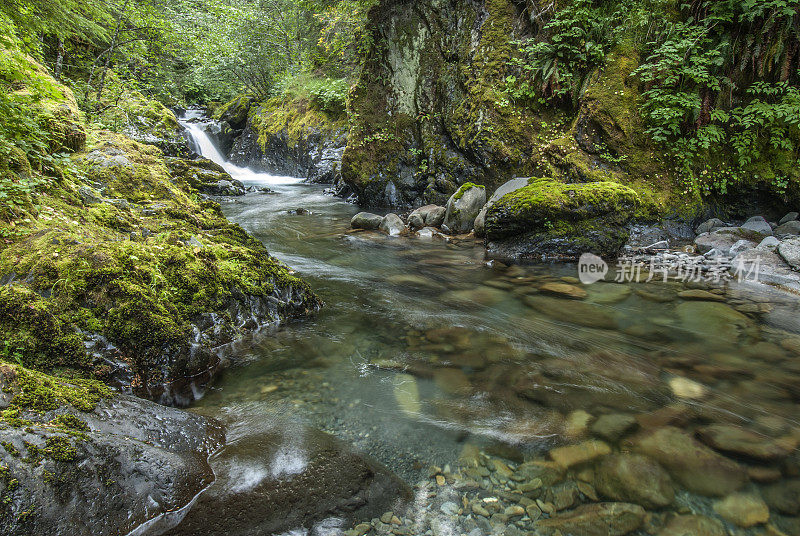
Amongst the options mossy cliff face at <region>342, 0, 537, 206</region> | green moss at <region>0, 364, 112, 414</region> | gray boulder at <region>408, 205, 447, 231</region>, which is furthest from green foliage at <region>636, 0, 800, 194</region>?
green moss at <region>0, 364, 112, 414</region>

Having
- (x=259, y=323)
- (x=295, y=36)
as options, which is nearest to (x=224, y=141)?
(x=295, y=36)

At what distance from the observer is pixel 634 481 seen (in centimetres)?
223

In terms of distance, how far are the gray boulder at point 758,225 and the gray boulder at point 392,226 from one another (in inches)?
279

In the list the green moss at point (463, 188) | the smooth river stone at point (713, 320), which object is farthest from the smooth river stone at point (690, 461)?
the green moss at point (463, 188)

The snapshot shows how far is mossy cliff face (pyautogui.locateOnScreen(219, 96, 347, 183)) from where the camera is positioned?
1955cm

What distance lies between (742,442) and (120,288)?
461 centimetres

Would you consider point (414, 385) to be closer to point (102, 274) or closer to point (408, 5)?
point (102, 274)

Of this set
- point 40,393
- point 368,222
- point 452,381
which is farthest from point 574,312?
point 368,222

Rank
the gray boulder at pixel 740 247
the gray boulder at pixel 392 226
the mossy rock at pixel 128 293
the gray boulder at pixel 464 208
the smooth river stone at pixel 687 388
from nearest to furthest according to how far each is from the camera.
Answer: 1. the mossy rock at pixel 128 293
2. the smooth river stone at pixel 687 388
3. the gray boulder at pixel 740 247
4. the gray boulder at pixel 464 208
5. the gray boulder at pixel 392 226

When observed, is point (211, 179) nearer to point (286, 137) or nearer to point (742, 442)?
point (286, 137)

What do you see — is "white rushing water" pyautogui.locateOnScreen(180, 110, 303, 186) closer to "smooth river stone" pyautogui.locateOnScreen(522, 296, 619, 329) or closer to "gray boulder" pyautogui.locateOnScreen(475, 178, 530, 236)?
"gray boulder" pyautogui.locateOnScreen(475, 178, 530, 236)

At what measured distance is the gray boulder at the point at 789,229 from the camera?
7.01m

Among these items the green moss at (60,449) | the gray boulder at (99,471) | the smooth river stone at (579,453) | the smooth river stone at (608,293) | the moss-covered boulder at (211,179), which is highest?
the moss-covered boulder at (211,179)

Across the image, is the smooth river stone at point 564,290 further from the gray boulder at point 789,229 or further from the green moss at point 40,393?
the green moss at point 40,393
